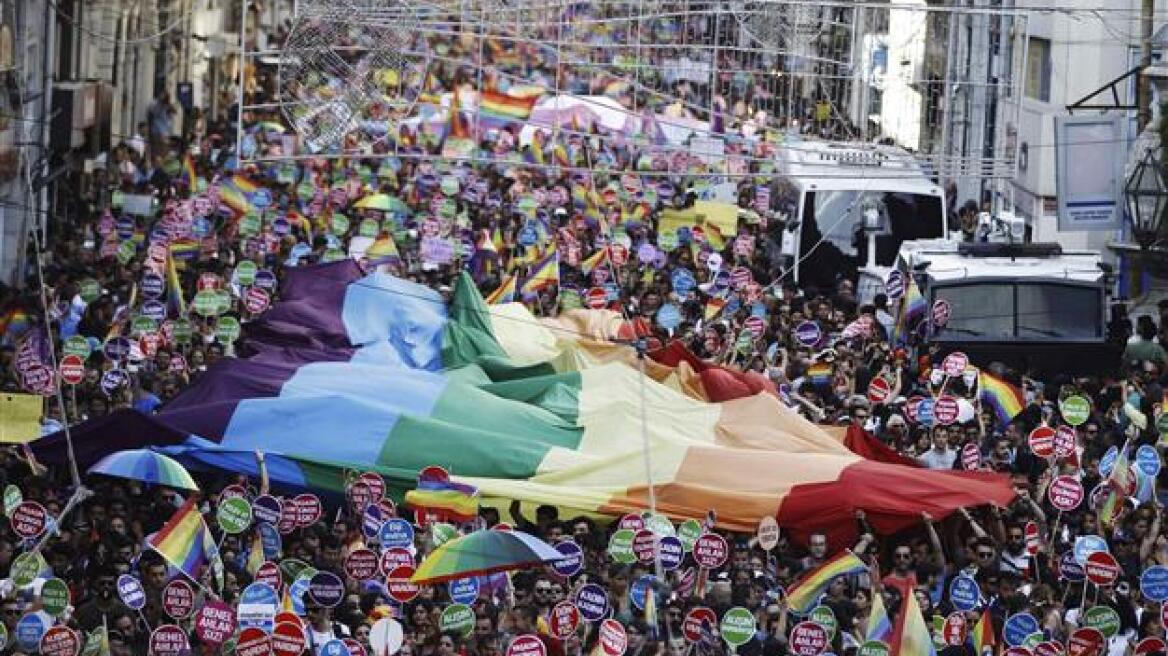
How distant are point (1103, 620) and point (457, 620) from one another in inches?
138

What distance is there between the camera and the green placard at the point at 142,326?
25312 mm

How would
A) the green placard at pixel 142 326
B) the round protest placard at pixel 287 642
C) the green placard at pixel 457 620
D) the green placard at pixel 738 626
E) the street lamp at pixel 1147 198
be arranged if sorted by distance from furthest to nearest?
the street lamp at pixel 1147 198 < the green placard at pixel 142 326 < the green placard at pixel 738 626 < the green placard at pixel 457 620 < the round protest placard at pixel 287 642

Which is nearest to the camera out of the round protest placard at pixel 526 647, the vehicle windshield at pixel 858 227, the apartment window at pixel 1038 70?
the round protest placard at pixel 526 647

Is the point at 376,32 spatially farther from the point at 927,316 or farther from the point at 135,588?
the point at 135,588

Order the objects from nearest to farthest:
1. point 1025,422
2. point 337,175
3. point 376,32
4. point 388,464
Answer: point 388,464 → point 1025,422 → point 376,32 → point 337,175

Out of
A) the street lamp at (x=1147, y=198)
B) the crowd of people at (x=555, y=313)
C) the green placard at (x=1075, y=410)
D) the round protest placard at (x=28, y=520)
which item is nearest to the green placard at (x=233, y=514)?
the crowd of people at (x=555, y=313)

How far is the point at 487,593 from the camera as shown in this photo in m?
18.4

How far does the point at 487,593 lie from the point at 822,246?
16147 millimetres

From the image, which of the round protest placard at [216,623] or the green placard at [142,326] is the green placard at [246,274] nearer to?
the green placard at [142,326]

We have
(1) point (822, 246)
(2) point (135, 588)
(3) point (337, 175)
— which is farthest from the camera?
(3) point (337, 175)

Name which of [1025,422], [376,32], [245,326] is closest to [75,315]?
[245,326]

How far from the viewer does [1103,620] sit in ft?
58.1

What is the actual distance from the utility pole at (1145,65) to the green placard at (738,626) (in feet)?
49.7

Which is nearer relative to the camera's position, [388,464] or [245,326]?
[388,464]
